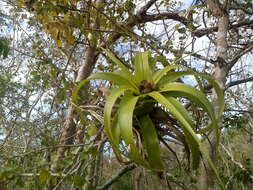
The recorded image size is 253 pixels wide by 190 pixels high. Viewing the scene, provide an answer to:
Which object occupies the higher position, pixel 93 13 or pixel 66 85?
pixel 93 13

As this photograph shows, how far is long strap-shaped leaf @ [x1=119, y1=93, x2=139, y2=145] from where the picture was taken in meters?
0.56

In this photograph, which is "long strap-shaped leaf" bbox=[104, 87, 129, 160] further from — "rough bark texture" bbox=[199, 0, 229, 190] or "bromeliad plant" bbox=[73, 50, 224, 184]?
"rough bark texture" bbox=[199, 0, 229, 190]

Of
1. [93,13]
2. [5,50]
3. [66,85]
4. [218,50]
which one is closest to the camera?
[218,50]

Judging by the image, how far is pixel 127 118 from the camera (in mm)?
576

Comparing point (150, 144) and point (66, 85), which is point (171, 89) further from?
point (66, 85)

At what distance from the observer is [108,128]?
59 centimetres

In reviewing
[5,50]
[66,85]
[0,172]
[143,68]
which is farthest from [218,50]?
[5,50]

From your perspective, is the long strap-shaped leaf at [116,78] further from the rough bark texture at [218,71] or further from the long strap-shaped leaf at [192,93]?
the rough bark texture at [218,71]

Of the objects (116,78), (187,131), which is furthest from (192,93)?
(116,78)

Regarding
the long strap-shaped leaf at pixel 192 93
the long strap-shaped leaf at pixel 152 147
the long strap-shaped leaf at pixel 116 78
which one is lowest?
the long strap-shaped leaf at pixel 152 147

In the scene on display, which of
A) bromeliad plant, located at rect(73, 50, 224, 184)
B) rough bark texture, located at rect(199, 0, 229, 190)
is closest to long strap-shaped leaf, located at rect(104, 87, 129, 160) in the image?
bromeliad plant, located at rect(73, 50, 224, 184)

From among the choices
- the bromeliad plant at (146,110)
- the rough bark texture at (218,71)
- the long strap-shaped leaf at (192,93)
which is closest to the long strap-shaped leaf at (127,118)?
the bromeliad plant at (146,110)

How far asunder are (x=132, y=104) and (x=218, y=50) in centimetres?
61

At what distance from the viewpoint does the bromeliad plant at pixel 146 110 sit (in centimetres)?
58
